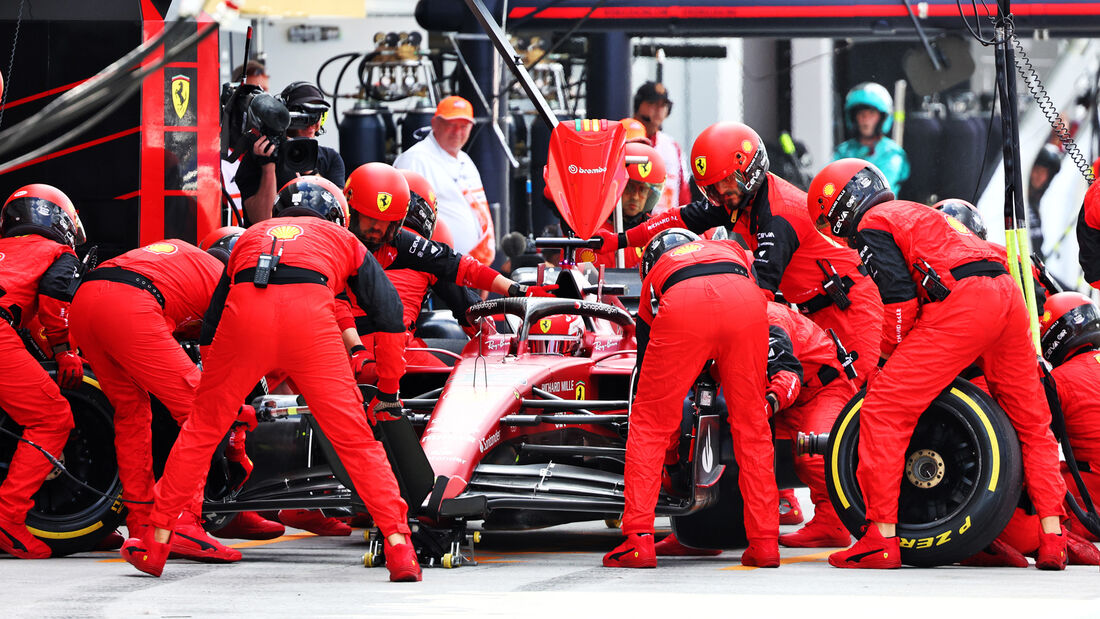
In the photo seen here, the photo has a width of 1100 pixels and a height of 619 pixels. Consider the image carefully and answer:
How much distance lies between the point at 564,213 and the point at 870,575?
3.73 metres

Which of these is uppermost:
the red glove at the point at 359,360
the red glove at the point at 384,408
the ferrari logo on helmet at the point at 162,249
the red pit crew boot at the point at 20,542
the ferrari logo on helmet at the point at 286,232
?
the ferrari logo on helmet at the point at 286,232

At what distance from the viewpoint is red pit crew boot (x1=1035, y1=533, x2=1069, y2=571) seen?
22.8 feet

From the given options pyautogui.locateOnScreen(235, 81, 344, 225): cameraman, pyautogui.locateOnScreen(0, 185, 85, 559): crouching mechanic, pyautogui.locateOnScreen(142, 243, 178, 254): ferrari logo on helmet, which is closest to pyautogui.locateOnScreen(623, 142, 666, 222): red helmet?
pyautogui.locateOnScreen(235, 81, 344, 225): cameraman

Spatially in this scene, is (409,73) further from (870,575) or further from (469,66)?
(870,575)

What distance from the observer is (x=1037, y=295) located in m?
9.73

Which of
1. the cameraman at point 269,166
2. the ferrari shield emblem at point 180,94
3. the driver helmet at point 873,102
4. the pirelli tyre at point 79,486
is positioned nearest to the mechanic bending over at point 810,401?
the pirelli tyre at point 79,486

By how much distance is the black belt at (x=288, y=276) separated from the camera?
266 inches

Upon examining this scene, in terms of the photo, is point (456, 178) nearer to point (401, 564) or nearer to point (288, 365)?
point (288, 365)

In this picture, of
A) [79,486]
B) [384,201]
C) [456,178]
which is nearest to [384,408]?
[384,201]

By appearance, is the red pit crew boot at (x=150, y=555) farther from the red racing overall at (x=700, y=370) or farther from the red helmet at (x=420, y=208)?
the red helmet at (x=420, y=208)

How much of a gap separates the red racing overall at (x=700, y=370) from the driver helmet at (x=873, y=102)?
6458 mm

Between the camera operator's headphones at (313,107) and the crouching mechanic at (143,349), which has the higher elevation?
the camera operator's headphones at (313,107)

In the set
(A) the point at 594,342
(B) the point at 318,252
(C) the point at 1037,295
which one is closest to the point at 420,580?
(B) the point at 318,252

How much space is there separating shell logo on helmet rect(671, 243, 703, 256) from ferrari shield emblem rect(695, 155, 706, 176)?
1315mm
